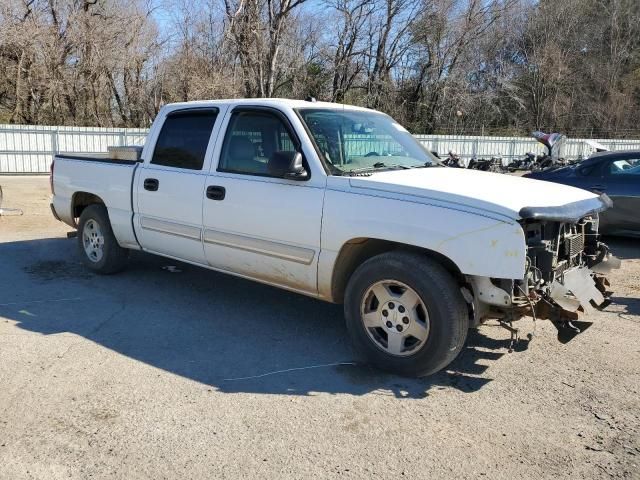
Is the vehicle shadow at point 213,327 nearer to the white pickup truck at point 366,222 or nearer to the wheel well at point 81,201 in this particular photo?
the white pickup truck at point 366,222

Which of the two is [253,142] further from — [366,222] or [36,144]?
[36,144]

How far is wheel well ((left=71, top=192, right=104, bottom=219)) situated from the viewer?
22.8 ft

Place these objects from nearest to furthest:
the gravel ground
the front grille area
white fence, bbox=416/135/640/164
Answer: the gravel ground → the front grille area → white fence, bbox=416/135/640/164

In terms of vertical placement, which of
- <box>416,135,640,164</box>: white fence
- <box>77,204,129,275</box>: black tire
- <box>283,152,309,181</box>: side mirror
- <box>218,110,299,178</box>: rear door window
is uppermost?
<box>416,135,640,164</box>: white fence

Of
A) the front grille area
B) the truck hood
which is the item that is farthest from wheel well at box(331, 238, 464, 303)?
the front grille area

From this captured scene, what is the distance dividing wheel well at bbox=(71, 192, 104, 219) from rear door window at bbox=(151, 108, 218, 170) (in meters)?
1.41

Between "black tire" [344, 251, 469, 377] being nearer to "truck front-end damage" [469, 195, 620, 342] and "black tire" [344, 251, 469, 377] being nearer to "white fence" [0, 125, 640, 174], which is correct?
"truck front-end damage" [469, 195, 620, 342]

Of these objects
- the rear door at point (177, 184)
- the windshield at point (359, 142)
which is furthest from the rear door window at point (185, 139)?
the windshield at point (359, 142)

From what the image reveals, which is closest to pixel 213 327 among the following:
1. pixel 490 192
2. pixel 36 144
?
pixel 490 192

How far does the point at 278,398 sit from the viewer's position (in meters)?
3.87

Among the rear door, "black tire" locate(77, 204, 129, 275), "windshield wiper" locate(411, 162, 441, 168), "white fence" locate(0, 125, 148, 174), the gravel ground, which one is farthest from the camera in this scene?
"white fence" locate(0, 125, 148, 174)

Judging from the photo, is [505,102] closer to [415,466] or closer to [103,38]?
[103,38]

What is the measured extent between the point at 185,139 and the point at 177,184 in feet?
1.59

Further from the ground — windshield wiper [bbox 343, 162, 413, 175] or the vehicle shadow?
windshield wiper [bbox 343, 162, 413, 175]
